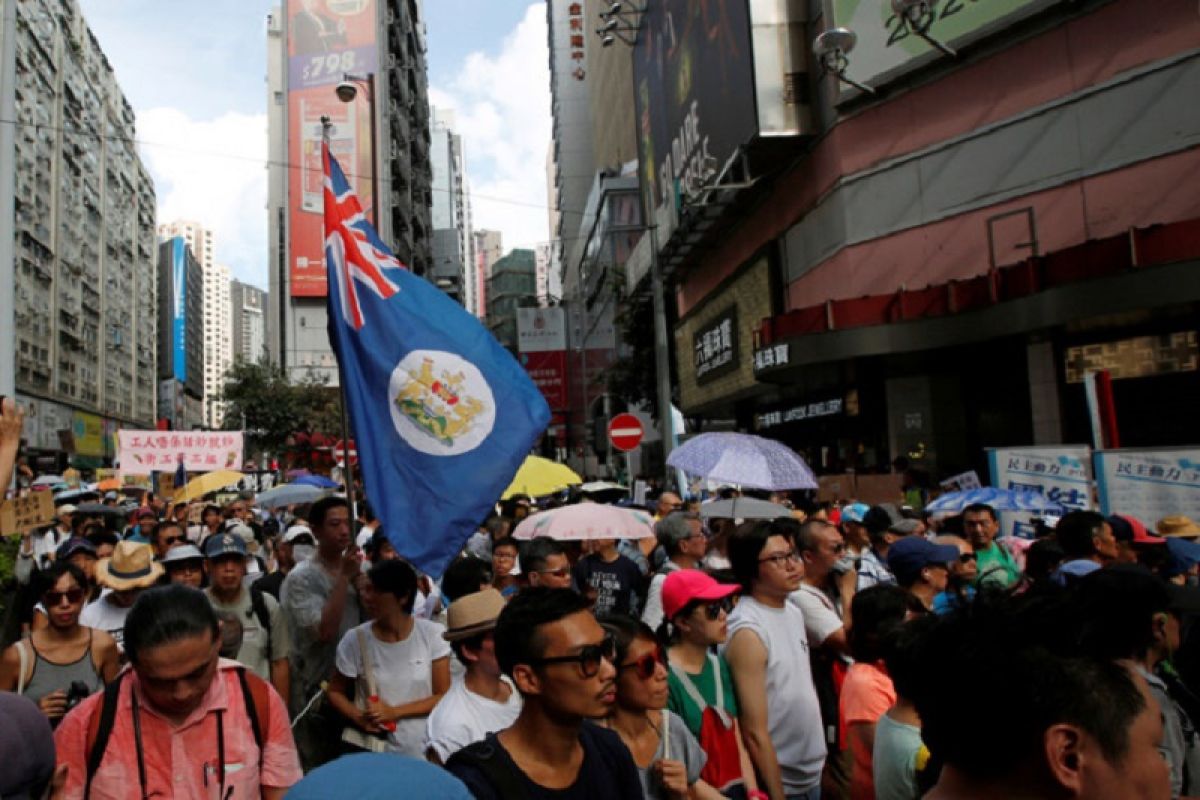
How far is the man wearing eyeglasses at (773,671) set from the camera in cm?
357

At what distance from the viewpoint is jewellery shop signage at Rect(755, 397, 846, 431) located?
22019 mm

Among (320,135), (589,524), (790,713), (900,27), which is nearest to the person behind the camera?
(790,713)

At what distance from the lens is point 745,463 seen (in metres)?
8.08

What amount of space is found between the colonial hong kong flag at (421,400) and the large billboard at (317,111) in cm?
4359

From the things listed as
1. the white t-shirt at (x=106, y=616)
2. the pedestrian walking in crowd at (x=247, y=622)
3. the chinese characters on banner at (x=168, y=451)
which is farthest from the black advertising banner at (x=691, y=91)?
the white t-shirt at (x=106, y=616)

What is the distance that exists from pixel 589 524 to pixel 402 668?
8.25 feet

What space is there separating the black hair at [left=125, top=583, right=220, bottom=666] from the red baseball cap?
1648 millimetres

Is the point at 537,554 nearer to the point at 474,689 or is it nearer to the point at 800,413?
the point at 474,689

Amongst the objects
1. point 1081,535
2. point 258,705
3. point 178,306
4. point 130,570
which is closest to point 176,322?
point 178,306

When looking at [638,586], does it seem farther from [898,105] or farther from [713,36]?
[713,36]

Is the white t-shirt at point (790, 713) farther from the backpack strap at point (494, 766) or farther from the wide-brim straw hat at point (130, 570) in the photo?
the wide-brim straw hat at point (130, 570)

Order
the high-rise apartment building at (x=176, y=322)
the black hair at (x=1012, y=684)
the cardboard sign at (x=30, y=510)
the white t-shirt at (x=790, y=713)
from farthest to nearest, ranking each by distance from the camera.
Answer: the high-rise apartment building at (x=176, y=322) < the cardboard sign at (x=30, y=510) < the white t-shirt at (x=790, y=713) < the black hair at (x=1012, y=684)

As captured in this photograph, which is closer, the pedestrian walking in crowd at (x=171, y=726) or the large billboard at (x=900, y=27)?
the pedestrian walking in crowd at (x=171, y=726)

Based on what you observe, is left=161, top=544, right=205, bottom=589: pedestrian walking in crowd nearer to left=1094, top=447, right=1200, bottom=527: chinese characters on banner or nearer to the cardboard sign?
the cardboard sign
